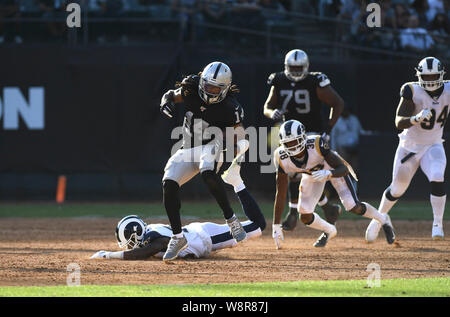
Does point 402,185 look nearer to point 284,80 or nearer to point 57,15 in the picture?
point 284,80

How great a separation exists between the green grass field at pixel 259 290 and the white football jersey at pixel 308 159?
3164 mm

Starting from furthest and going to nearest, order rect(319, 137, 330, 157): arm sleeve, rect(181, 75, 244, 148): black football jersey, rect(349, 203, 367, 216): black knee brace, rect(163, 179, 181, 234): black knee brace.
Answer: rect(349, 203, 367, 216): black knee brace, rect(319, 137, 330, 157): arm sleeve, rect(181, 75, 244, 148): black football jersey, rect(163, 179, 181, 234): black knee brace

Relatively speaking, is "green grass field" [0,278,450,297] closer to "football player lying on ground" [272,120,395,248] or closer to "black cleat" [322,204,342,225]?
"football player lying on ground" [272,120,395,248]

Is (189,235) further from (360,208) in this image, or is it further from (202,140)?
(360,208)

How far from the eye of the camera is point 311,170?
1130 centimetres

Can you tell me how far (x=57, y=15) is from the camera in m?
19.9

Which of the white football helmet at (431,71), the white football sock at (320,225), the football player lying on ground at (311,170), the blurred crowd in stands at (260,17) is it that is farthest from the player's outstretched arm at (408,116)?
the blurred crowd in stands at (260,17)

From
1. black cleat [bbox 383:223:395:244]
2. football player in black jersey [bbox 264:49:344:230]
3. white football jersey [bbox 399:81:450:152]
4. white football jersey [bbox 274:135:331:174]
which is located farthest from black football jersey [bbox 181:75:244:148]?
white football jersey [bbox 399:81:450:152]

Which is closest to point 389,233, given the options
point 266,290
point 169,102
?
point 169,102

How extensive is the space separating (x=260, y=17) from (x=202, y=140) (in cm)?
1042

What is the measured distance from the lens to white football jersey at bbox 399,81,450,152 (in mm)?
11742

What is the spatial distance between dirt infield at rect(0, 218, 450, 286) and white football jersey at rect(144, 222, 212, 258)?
170 millimetres

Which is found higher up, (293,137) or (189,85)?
(189,85)
